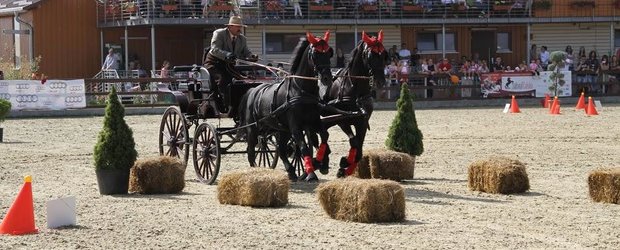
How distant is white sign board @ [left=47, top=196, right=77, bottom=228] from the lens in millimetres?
11023

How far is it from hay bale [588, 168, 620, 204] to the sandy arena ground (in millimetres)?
148

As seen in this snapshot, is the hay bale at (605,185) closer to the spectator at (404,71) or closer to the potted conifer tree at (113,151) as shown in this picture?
the potted conifer tree at (113,151)

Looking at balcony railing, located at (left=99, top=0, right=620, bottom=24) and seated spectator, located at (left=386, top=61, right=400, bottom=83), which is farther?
balcony railing, located at (left=99, top=0, right=620, bottom=24)

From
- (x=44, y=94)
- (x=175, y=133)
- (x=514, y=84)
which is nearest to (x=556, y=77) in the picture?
(x=514, y=84)

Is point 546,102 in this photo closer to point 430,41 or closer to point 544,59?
point 544,59

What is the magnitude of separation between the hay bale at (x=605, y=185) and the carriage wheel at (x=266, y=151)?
485 centimetres

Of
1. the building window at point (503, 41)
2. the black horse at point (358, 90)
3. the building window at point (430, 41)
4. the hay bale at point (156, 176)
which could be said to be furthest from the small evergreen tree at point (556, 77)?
the hay bale at point (156, 176)

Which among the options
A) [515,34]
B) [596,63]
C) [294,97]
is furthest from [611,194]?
[515,34]

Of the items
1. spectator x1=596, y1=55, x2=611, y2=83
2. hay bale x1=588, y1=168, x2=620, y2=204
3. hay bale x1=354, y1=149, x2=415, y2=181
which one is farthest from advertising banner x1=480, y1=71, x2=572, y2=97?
hay bale x1=588, y1=168, x2=620, y2=204

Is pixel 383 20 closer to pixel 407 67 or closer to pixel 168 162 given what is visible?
pixel 407 67

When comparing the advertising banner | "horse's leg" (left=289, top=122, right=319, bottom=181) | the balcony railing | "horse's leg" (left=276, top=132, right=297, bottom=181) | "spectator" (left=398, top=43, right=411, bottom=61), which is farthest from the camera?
"spectator" (left=398, top=43, right=411, bottom=61)

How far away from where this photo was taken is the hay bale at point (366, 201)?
1128cm

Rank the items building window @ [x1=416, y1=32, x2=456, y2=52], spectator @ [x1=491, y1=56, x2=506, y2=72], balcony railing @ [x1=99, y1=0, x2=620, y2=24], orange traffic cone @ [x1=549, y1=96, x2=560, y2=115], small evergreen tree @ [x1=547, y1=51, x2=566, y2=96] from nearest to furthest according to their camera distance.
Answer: orange traffic cone @ [x1=549, y1=96, x2=560, y2=115], small evergreen tree @ [x1=547, y1=51, x2=566, y2=96], balcony railing @ [x1=99, y1=0, x2=620, y2=24], spectator @ [x1=491, y1=56, x2=506, y2=72], building window @ [x1=416, y1=32, x2=456, y2=52]

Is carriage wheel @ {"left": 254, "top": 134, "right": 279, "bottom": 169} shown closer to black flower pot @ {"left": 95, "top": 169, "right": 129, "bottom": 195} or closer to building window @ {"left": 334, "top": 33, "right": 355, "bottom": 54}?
black flower pot @ {"left": 95, "top": 169, "right": 129, "bottom": 195}
